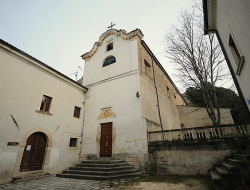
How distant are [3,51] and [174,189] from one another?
36.1 feet

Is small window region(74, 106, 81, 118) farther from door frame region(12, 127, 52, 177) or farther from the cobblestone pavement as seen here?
the cobblestone pavement

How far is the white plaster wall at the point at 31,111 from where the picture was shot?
23.6ft

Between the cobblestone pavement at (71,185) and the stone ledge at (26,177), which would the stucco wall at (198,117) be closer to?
the cobblestone pavement at (71,185)

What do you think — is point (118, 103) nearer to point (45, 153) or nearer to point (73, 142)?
point (73, 142)

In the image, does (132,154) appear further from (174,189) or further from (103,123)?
(174,189)

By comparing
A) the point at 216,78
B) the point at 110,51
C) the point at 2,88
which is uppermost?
the point at 110,51

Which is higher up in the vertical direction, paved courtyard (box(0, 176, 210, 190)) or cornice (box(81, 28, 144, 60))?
cornice (box(81, 28, 144, 60))

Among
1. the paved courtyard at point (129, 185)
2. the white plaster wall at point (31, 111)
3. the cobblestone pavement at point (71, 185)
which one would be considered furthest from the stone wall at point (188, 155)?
the white plaster wall at point (31, 111)

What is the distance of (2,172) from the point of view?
6.66 metres

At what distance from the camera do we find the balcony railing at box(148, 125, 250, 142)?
21.9 feet

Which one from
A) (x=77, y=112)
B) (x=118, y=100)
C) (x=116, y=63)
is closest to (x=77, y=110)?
(x=77, y=112)

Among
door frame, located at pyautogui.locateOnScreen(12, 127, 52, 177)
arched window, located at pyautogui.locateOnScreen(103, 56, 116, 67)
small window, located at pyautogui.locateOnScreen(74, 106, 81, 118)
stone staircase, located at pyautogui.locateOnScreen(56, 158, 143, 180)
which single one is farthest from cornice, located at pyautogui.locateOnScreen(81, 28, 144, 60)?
stone staircase, located at pyautogui.locateOnScreen(56, 158, 143, 180)

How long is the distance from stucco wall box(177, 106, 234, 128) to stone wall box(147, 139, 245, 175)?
844 cm

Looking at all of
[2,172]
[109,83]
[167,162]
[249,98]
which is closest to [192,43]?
[249,98]
